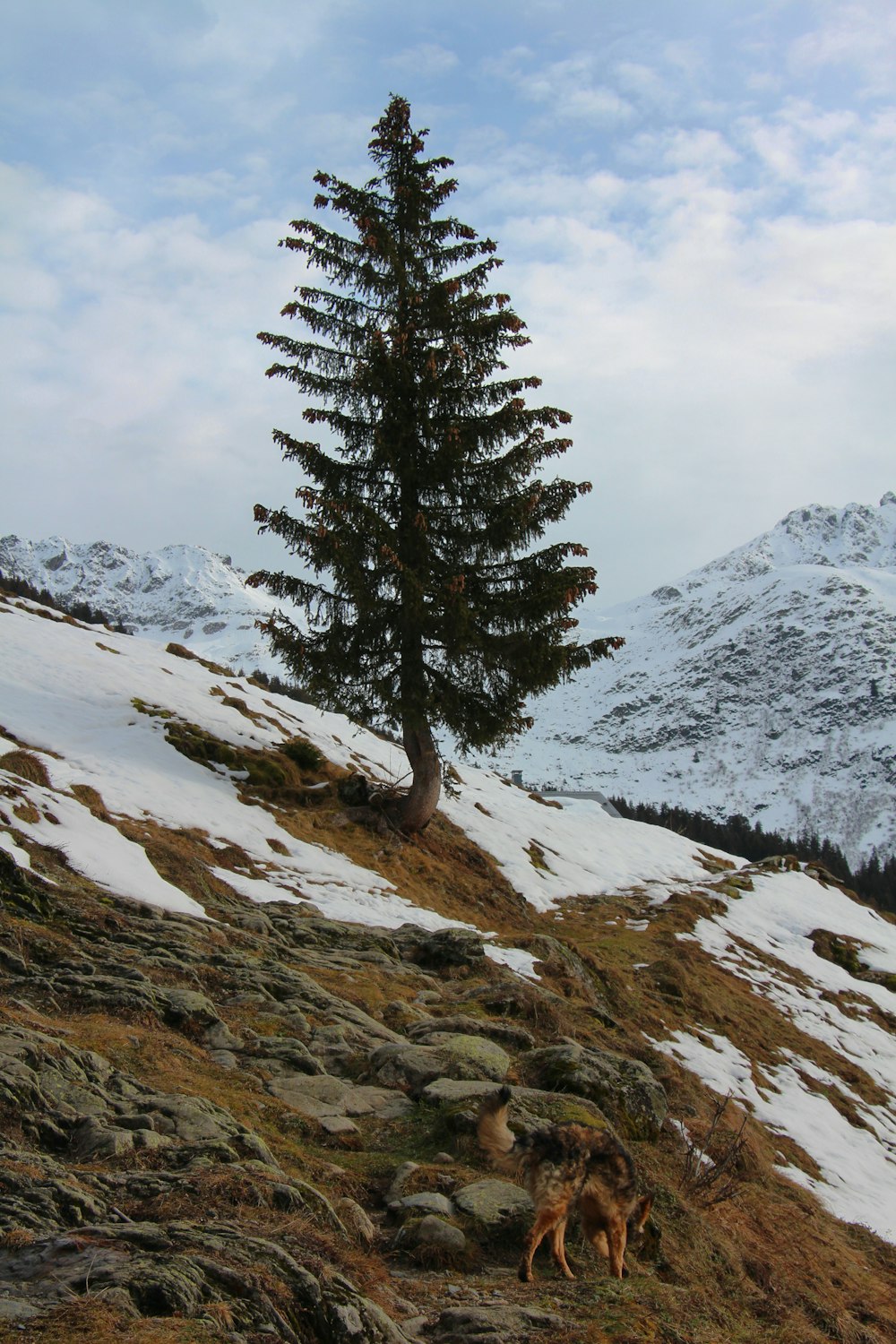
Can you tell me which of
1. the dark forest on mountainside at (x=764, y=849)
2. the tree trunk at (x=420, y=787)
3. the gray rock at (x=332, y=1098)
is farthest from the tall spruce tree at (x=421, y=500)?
the dark forest on mountainside at (x=764, y=849)

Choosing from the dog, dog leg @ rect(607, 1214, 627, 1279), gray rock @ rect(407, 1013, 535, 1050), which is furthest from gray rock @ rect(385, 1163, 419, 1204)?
gray rock @ rect(407, 1013, 535, 1050)

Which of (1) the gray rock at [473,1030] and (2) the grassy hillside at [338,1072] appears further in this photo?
(1) the gray rock at [473,1030]

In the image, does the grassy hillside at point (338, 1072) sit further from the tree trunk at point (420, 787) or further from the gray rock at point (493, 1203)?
the tree trunk at point (420, 787)

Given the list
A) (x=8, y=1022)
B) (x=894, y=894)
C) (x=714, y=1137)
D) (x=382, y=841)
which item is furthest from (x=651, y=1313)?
(x=894, y=894)

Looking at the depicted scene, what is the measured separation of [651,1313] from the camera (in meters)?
5.30

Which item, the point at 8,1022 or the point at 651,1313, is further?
the point at 8,1022

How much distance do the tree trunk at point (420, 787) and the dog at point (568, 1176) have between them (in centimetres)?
1474

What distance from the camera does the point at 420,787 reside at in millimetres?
21484

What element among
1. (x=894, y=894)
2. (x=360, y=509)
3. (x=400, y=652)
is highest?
(x=360, y=509)

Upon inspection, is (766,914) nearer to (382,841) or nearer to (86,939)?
(382,841)

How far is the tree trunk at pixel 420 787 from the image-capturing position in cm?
2122

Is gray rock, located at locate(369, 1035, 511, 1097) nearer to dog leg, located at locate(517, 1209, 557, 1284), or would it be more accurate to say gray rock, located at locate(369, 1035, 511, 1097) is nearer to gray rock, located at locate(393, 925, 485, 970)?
dog leg, located at locate(517, 1209, 557, 1284)

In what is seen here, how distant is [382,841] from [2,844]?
10256 millimetres

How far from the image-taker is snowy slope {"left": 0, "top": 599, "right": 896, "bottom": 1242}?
44.1 feet
